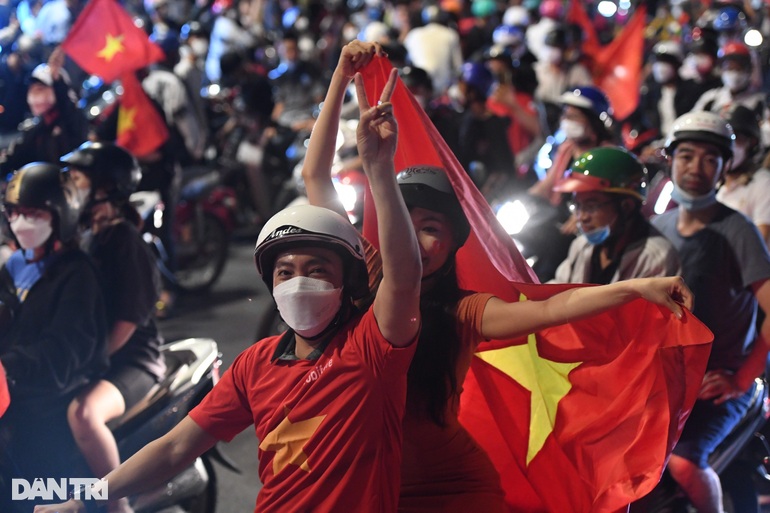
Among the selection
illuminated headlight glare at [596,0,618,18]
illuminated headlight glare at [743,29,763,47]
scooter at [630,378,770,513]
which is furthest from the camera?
illuminated headlight glare at [596,0,618,18]

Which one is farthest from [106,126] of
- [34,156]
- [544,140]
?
[544,140]

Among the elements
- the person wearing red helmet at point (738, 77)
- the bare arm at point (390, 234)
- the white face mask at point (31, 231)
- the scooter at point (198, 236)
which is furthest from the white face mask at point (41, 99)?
the bare arm at point (390, 234)

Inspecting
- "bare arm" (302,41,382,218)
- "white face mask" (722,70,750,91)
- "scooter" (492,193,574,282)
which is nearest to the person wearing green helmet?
"bare arm" (302,41,382,218)

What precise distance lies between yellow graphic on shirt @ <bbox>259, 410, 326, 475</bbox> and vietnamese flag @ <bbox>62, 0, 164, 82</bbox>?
24.0ft

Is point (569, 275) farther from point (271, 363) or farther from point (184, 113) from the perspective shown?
point (184, 113)

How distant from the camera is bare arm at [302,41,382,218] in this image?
358 centimetres

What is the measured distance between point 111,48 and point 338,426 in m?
7.59

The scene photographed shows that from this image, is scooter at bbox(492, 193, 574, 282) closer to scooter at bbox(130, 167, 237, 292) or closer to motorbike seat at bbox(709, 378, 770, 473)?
motorbike seat at bbox(709, 378, 770, 473)

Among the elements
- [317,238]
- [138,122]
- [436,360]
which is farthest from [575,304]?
[138,122]

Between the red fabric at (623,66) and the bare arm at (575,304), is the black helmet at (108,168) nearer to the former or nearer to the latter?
the bare arm at (575,304)

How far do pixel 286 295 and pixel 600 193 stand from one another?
227 centimetres

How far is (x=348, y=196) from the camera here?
7.55 metres

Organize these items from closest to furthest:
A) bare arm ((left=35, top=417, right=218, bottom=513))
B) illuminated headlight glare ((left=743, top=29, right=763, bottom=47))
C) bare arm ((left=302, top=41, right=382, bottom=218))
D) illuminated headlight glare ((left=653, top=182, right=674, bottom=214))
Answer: bare arm ((left=35, top=417, right=218, bottom=513)) < bare arm ((left=302, top=41, right=382, bottom=218)) < illuminated headlight glare ((left=653, top=182, right=674, bottom=214)) < illuminated headlight glare ((left=743, top=29, right=763, bottom=47))

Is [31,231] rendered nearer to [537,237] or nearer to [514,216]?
[514,216]
